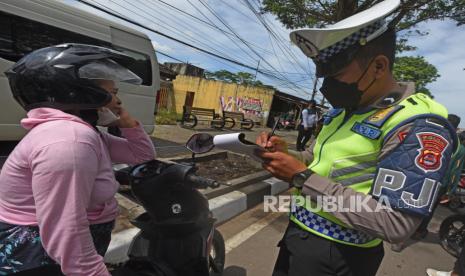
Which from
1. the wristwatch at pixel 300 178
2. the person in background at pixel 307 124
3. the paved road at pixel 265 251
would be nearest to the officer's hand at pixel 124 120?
the wristwatch at pixel 300 178

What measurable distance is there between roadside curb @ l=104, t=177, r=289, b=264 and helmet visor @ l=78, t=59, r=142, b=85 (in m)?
1.81

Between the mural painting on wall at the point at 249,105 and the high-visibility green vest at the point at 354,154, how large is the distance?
2114 centimetres

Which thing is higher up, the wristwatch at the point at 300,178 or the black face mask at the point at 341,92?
the black face mask at the point at 341,92

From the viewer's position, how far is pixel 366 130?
1192 millimetres

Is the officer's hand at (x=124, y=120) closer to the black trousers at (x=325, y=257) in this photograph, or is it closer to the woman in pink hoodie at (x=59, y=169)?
the woman in pink hoodie at (x=59, y=169)

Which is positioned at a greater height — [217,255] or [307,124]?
[307,124]

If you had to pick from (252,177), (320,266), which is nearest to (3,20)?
(252,177)

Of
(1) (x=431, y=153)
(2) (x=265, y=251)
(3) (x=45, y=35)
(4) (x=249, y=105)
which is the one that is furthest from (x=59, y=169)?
(4) (x=249, y=105)

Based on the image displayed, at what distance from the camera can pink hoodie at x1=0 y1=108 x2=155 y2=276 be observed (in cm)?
103

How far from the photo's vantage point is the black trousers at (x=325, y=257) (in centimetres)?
129

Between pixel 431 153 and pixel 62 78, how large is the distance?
115 centimetres

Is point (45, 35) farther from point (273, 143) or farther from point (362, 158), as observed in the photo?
point (362, 158)

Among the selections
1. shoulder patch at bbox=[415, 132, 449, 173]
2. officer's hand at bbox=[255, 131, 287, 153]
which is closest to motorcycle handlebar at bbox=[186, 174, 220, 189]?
officer's hand at bbox=[255, 131, 287, 153]

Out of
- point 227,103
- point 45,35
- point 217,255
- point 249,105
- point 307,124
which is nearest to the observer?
point 217,255
